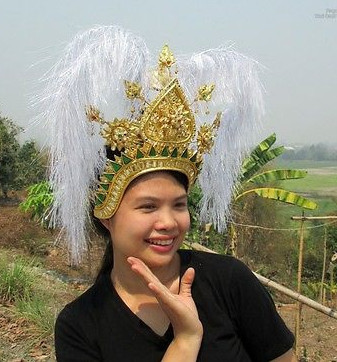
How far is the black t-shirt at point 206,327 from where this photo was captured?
1.49 metres

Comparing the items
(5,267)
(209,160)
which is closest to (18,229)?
(5,267)

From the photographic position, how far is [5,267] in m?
6.82

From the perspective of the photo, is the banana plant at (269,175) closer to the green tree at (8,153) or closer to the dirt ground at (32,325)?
the dirt ground at (32,325)

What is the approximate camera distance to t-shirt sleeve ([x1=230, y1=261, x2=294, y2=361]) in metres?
1.53

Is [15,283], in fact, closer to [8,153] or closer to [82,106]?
[82,106]

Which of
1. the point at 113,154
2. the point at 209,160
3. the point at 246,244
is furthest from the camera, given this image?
the point at 246,244

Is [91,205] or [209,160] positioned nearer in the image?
[91,205]

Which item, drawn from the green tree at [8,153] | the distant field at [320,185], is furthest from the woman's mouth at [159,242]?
the green tree at [8,153]

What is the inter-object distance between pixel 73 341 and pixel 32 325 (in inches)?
172

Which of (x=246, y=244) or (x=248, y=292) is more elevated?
Result: (x=248, y=292)

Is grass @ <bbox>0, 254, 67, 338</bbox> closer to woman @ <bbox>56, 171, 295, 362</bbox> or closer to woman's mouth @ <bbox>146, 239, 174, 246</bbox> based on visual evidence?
woman @ <bbox>56, 171, 295, 362</bbox>

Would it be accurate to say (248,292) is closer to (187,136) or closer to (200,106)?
(187,136)

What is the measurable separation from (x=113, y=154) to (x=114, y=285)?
42 centimetres

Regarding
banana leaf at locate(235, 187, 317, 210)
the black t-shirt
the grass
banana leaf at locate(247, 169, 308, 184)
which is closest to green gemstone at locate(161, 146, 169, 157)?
the black t-shirt
